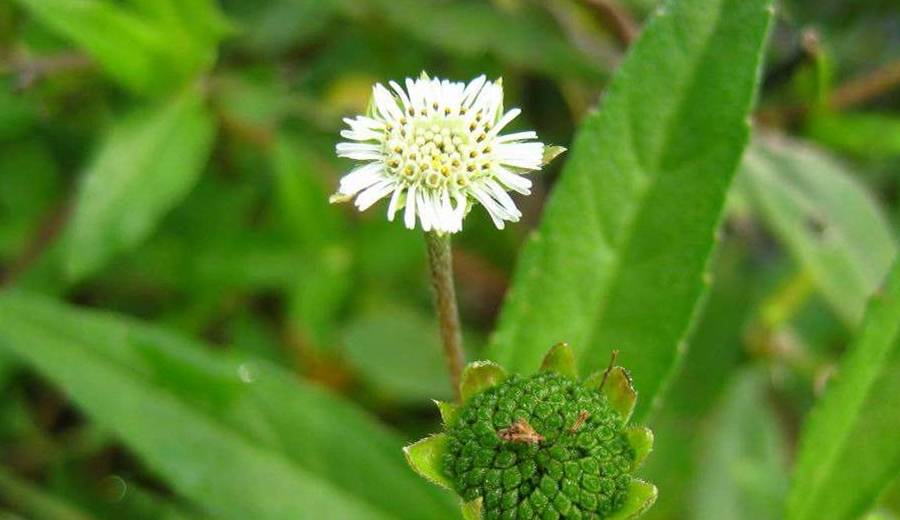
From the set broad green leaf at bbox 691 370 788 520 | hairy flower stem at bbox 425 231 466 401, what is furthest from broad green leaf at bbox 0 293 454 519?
broad green leaf at bbox 691 370 788 520

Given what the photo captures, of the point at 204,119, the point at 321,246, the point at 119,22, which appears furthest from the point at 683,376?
the point at 119,22

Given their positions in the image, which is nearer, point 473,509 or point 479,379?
point 473,509

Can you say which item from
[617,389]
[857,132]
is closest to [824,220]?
[857,132]

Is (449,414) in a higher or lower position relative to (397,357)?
lower

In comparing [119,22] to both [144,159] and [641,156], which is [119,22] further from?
[641,156]

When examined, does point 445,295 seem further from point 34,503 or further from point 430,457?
point 34,503

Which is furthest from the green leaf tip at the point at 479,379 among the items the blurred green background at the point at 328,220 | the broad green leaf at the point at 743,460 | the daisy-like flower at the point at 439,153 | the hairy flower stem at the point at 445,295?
the broad green leaf at the point at 743,460

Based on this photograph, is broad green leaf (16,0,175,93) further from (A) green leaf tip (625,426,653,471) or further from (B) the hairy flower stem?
(A) green leaf tip (625,426,653,471)
